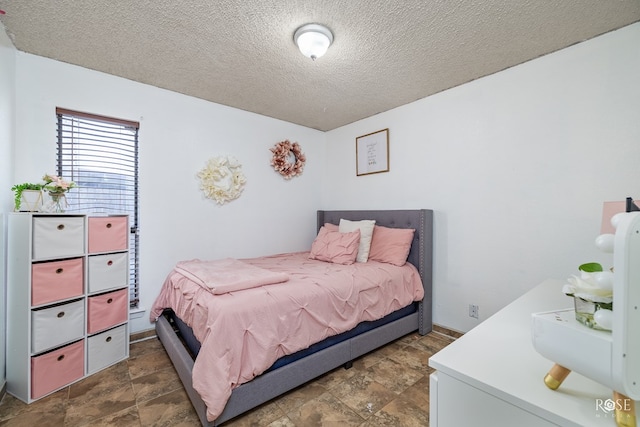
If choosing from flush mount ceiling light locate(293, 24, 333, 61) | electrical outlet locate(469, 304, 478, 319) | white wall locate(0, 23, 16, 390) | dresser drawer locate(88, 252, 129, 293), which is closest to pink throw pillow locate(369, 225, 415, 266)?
electrical outlet locate(469, 304, 478, 319)

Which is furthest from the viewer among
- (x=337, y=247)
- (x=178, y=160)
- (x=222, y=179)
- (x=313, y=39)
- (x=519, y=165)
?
(x=222, y=179)

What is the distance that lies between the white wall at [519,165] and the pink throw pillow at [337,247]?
0.72 meters

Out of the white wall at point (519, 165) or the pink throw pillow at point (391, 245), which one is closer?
the white wall at point (519, 165)

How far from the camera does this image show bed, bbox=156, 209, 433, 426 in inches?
61.0

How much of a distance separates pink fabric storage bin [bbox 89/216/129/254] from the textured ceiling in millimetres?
1267

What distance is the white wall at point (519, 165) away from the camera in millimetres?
1835

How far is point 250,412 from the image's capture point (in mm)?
1627

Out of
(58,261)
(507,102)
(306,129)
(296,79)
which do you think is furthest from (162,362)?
(507,102)

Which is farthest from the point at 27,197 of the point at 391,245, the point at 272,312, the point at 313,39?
the point at 391,245

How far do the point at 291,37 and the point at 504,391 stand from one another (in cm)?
214

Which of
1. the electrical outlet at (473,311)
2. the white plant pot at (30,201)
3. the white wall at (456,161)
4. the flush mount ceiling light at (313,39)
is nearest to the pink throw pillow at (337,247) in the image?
the white wall at (456,161)

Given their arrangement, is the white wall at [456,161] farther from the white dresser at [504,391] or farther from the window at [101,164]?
the white dresser at [504,391]

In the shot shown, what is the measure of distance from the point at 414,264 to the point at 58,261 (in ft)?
9.36

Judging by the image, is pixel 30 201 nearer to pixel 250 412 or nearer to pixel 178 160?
pixel 178 160
